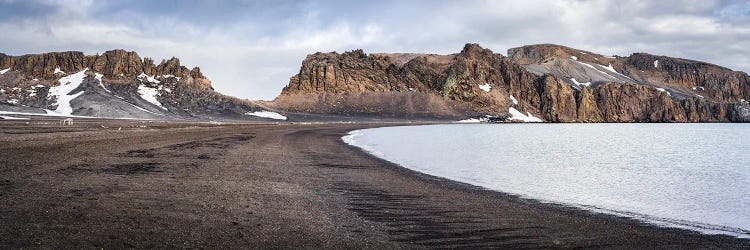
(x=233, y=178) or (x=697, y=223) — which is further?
(x=233, y=178)

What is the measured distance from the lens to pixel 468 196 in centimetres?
1526

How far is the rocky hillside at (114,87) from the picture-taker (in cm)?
13262

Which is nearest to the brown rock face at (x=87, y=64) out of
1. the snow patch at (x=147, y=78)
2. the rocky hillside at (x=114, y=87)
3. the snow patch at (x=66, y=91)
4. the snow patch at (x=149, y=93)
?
the rocky hillside at (x=114, y=87)

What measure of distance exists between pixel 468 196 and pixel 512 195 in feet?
5.31

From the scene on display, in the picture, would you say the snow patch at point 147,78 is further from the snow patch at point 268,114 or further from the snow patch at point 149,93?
the snow patch at point 268,114

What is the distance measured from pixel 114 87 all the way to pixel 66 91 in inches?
466

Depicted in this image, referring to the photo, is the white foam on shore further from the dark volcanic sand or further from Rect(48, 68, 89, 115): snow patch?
the dark volcanic sand

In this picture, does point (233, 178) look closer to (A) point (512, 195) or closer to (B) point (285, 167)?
(B) point (285, 167)

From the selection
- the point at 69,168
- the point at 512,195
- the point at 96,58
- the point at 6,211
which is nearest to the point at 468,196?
the point at 512,195

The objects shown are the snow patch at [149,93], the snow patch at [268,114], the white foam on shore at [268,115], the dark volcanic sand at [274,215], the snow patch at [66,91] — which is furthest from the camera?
the snow patch at [268,114]

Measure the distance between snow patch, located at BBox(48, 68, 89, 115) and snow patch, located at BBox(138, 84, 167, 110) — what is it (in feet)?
51.0

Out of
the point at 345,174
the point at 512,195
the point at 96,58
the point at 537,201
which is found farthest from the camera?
the point at 96,58

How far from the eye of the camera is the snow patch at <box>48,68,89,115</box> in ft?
412

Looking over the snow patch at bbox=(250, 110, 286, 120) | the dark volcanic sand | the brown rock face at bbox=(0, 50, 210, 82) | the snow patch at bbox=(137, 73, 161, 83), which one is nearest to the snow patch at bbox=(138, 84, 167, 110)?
the snow patch at bbox=(137, 73, 161, 83)
